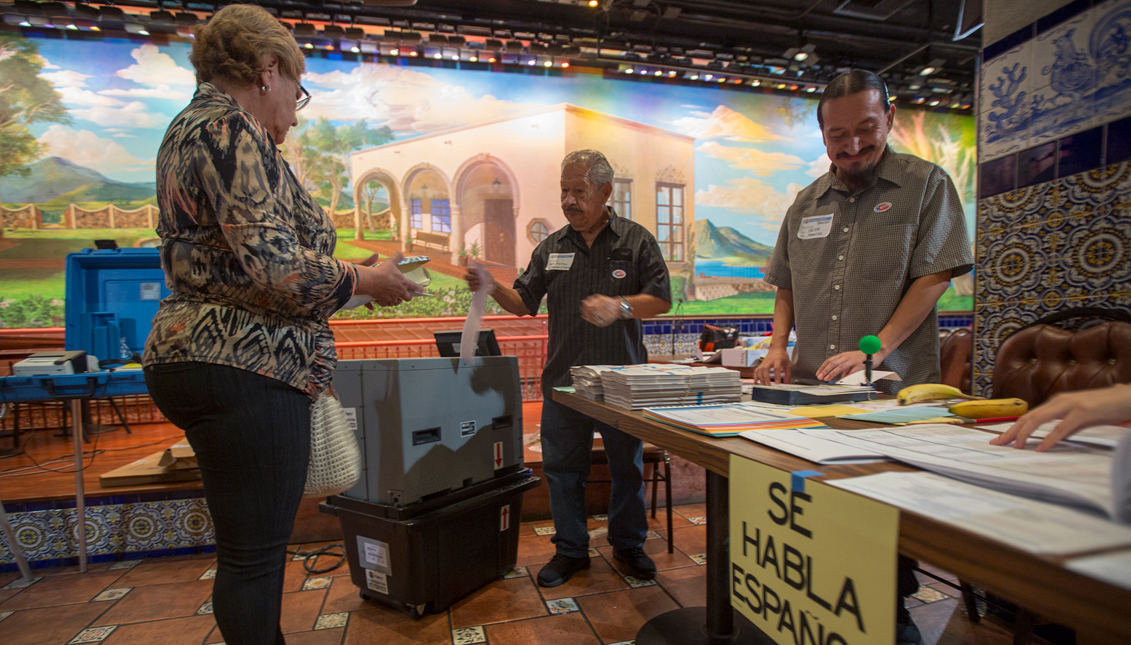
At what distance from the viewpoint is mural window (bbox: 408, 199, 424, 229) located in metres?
7.30

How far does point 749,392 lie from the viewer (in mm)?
1558

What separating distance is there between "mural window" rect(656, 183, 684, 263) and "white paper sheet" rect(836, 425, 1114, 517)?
725cm

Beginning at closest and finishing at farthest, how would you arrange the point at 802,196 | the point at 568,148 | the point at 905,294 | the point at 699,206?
the point at 905,294
the point at 802,196
the point at 568,148
the point at 699,206

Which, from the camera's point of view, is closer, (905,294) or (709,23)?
(905,294)

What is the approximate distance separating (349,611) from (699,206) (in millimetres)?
7207

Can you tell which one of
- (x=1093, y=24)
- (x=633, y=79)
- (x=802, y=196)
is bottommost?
(x=802, y=196)

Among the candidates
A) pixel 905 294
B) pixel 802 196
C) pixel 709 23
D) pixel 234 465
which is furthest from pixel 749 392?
pixel 709 23

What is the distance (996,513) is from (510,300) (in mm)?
1980

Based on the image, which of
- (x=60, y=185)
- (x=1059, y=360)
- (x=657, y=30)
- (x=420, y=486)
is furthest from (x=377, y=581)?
(x=657, y=30)

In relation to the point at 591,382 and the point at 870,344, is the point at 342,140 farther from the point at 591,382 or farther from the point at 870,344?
the point at 870,344

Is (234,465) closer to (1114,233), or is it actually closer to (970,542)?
(970,542)

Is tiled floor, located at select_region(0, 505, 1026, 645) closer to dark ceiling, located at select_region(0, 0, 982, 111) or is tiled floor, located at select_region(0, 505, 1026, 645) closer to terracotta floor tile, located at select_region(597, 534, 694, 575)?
terracotta floor tile, located at select_region(597, 534, 694, 575)

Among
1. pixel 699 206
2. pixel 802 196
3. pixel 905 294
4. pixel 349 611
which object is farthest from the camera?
pixel 699 206

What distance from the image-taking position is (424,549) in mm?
2018
